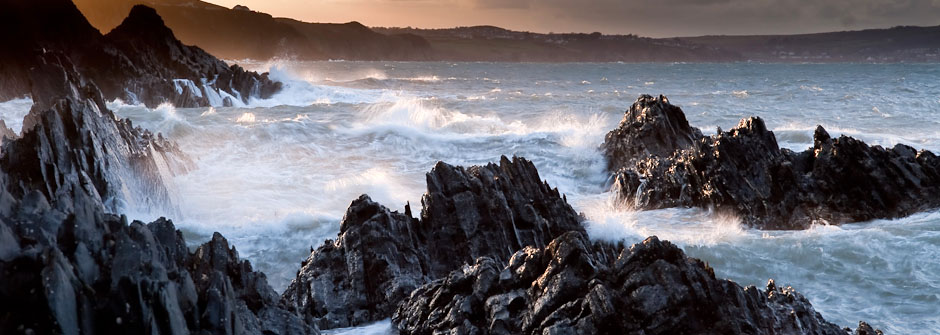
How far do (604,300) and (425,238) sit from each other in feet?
16.3

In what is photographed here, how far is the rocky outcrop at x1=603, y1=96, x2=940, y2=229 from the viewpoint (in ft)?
49.9

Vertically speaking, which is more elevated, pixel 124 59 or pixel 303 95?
pixel 124 59

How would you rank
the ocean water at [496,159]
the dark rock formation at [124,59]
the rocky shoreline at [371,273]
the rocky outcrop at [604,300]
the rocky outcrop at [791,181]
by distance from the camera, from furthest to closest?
the dark rock formation at [124,59], the rocky outcrop at [791,181], the ocean water at [496,159], the rocky outcrop at [604,300], the rocky shoreline at [371,273]

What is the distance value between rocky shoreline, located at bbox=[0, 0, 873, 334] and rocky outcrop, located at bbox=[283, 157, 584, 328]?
0.02 m

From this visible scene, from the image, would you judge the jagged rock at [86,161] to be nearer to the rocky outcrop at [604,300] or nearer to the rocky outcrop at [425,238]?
the rocky outcrop at [425,238]

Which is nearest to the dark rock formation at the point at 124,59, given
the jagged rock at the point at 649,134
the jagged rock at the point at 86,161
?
the jagged rock at the point at 86,161

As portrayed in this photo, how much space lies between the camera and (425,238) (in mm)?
11039

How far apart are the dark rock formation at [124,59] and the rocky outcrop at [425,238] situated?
3201 cm

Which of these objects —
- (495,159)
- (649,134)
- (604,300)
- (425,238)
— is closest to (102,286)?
(604,300)

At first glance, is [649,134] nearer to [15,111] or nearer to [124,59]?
[15,111]

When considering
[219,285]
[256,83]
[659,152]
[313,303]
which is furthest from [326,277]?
[256,83]

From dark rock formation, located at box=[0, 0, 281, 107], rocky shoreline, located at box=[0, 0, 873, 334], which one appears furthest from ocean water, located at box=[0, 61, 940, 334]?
dark rock formation, located at box=[0, 0, 281, 107]

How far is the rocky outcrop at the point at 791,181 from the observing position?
49.9ft

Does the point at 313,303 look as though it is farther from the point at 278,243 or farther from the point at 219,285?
the point at 278,243
